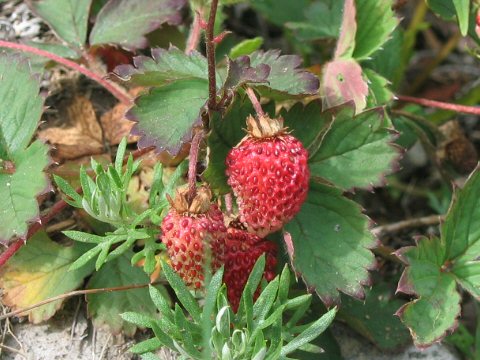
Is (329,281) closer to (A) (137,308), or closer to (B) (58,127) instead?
(A) (137,308)

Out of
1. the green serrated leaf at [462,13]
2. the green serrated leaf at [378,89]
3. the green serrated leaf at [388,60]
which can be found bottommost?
the green serrated leaf at [388,60]

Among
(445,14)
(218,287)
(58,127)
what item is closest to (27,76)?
(58,127)

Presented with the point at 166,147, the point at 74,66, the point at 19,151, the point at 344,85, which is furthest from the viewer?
the point at 74,66

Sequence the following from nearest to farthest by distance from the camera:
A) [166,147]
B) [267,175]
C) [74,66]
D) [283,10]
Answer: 1. [267,175]
2. [166,147]
3. [74,66]
4. [283,10]

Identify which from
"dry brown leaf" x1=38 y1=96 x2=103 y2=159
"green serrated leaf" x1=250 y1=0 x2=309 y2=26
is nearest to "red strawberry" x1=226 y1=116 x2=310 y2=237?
"dry brown leaf" x1=38 y1=96 x2=103 y2=159

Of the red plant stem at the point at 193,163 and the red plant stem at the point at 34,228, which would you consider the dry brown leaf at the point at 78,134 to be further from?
the red plant stem at the point at 193,163

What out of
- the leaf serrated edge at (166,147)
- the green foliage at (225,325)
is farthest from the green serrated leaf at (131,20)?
the green foliage at (225,325)

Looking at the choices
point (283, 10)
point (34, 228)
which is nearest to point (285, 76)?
point (34, 228)

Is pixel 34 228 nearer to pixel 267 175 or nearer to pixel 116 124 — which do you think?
pixel 116 124
